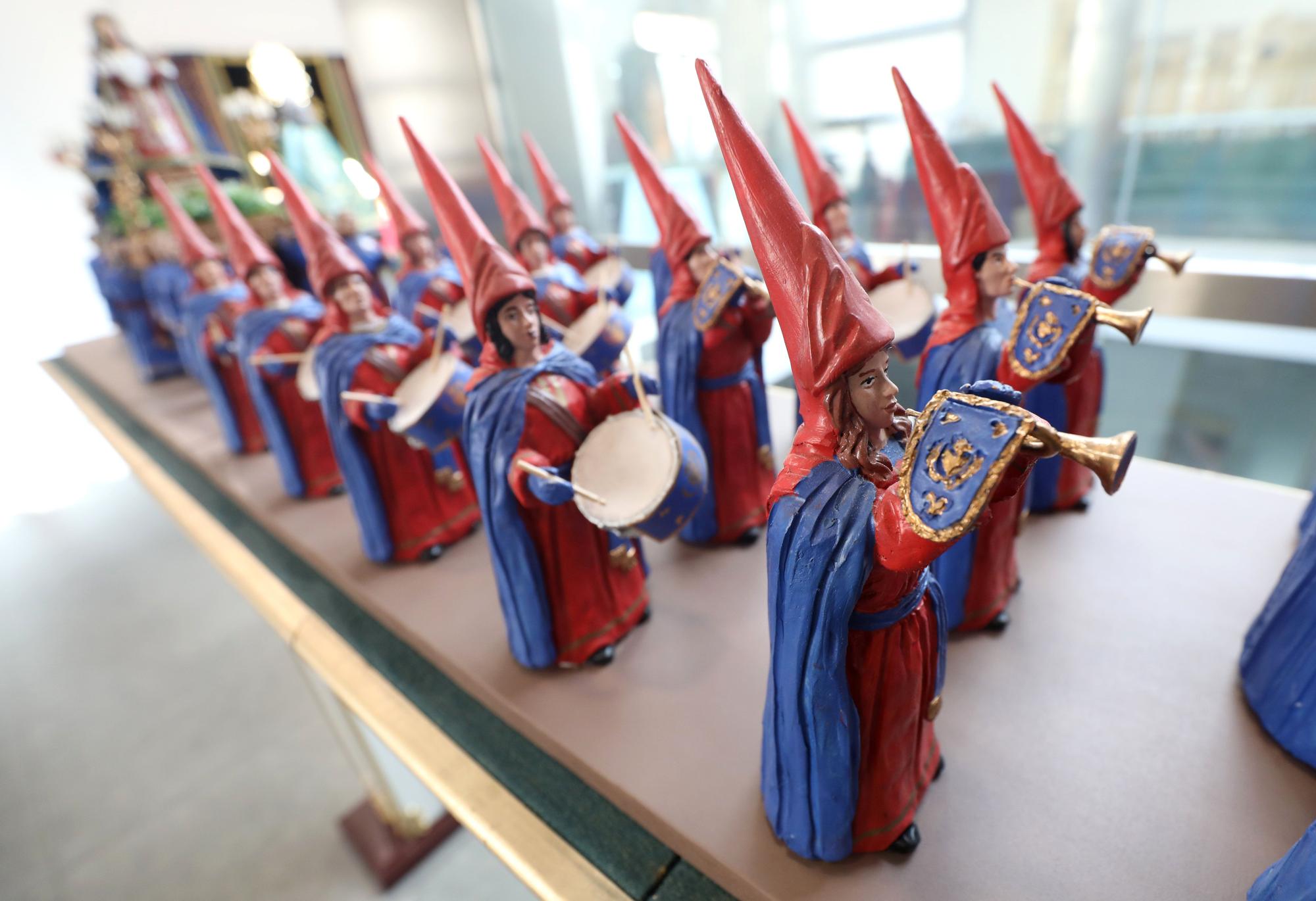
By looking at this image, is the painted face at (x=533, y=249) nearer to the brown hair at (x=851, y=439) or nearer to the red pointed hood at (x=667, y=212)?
the red pointed hood at (x=667, y=212)

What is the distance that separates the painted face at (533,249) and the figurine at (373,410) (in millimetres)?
476

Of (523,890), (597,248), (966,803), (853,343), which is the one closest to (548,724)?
(966,803)

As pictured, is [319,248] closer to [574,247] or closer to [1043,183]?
[574,247]

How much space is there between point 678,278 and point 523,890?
2012 mm

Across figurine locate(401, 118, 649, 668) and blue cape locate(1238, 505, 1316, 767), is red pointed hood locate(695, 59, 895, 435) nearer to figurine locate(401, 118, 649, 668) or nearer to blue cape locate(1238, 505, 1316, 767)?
figurine locate(401, 118, 649, 668)

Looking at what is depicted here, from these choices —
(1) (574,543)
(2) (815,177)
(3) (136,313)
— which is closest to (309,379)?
(1) (574,543)

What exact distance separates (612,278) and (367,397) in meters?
1.18

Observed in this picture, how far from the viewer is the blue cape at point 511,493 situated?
1.23m

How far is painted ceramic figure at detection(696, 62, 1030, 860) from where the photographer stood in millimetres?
743

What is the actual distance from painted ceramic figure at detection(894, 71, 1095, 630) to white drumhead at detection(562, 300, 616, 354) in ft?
2.57

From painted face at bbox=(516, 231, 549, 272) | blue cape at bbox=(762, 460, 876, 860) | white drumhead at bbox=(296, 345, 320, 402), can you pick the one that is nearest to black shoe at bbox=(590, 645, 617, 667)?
blue cape at bbox=(762, 460, 876, 860)

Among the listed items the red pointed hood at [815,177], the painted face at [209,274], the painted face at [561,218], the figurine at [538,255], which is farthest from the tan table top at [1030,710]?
the painted face at [561,218]

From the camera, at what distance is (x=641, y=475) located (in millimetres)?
1129

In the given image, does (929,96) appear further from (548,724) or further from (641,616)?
(548,724)
